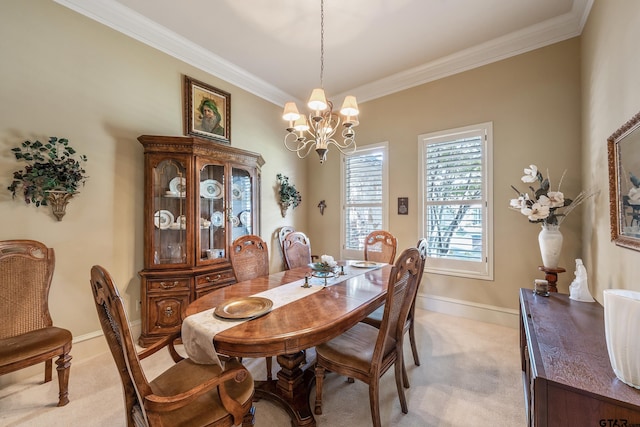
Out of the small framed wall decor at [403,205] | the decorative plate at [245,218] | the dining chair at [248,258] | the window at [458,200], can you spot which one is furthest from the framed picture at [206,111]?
the window at [458,200]

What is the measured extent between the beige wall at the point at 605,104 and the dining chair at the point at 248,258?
2.61 metres

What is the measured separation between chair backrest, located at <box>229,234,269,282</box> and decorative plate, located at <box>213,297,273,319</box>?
71cm

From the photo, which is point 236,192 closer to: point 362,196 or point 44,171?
point 44,171

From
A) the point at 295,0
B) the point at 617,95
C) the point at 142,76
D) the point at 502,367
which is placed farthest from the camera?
the point at 142,76

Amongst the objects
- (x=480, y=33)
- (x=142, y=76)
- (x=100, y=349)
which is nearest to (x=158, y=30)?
(x=142, y=76)

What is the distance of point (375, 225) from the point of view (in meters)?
4.11

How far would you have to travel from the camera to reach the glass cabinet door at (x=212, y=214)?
3.02 metres

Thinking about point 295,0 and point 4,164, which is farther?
point 295,0

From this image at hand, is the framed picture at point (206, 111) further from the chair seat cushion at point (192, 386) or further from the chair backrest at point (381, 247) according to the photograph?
the chair seat cushion at point (192, 386)

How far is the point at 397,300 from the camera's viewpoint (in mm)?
1644

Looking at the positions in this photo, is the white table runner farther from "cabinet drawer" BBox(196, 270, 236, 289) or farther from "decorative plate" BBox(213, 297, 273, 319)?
"cabinet drawer" BBox(196, 270, 236, 289)

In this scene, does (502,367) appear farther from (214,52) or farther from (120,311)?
(214,52)

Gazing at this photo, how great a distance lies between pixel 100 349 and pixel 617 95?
4.64 meters

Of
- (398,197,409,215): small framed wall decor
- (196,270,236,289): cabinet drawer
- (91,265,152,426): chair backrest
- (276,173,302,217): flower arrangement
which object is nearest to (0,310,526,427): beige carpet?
(196,270,236,289): cabinet drawer
